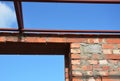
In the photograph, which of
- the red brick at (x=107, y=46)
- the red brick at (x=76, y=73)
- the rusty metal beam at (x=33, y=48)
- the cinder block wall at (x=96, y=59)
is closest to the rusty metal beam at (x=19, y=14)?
the rusty metal beam at (x=33, y=48)

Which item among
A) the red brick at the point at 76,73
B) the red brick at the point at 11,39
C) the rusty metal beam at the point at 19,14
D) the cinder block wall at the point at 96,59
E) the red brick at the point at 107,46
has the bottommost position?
the red brick at the point at 76,73

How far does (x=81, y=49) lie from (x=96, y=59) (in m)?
0.28

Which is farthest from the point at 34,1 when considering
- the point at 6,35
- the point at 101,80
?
the point at 101,80

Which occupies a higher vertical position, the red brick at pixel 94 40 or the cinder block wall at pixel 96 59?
the red brick at pixel 94 40

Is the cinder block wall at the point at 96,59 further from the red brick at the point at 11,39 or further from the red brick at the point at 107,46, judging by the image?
the red brick at the point at 11,39

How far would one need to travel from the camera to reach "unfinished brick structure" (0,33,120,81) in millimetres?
4445

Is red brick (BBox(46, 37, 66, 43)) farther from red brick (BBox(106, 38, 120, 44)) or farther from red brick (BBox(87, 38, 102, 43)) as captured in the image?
red brick (BBox(106, 38, 120, 44))

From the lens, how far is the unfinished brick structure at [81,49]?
4445 mm

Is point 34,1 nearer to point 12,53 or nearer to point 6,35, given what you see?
point 6,35

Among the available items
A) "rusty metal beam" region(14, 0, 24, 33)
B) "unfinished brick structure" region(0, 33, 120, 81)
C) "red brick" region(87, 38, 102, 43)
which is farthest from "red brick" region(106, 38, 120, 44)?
"rusty metal beam" region(14, 0, 24, 33)

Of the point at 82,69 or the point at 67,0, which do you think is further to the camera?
the point at 82,69

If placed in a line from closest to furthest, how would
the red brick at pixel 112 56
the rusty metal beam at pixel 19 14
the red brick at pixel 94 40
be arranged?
the rusty metal beam at pixel 19 14
the red brick at pixel 112 56
the red brick at pixel 94 40

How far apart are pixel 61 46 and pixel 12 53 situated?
0.86 meters

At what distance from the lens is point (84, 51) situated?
4.60 m
